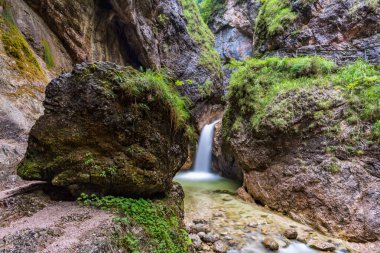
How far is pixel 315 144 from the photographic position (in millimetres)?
7000

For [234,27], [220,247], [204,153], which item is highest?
[234,27]

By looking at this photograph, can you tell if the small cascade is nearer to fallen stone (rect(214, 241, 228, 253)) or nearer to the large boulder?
fallen stone (rect(214, 241, 228, 253))

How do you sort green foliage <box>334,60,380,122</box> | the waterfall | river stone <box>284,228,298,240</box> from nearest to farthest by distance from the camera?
1. river stone <box>284,228,298,240</box>
2. green foliage <box>334,60,380,122</box>
3. the waterfall

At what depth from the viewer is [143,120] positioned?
4.44 meters

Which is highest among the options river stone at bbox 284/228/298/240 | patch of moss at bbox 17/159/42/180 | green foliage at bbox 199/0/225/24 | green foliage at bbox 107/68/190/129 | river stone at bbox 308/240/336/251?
green foliage at bbox 199/0/225/24

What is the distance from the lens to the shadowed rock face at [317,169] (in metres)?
5.76

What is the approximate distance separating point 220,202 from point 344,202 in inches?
151

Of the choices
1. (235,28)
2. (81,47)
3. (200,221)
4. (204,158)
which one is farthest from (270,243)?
(235,28)

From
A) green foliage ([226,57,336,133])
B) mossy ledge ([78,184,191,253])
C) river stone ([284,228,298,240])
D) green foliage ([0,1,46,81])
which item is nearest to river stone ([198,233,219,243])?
mossy ledge ([78,184,191,253])

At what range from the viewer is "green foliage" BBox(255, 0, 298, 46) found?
14.3m

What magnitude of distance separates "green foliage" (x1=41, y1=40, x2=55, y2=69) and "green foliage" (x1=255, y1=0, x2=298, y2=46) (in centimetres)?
1223

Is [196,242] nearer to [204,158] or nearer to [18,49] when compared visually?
[18,49]

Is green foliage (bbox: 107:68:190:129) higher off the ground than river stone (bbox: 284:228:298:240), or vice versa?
green foliage (bbox: 107:68:190:129)

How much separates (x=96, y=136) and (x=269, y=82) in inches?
286
